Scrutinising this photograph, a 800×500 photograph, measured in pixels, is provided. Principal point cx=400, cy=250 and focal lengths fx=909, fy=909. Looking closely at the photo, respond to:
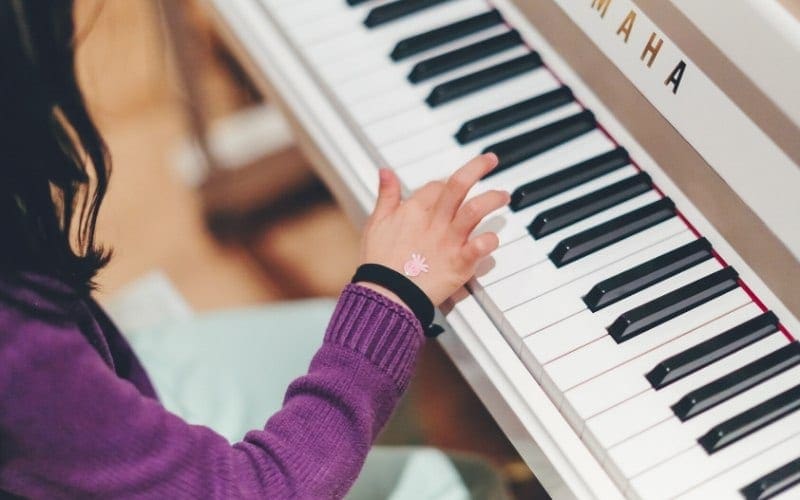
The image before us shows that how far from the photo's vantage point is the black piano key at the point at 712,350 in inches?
34.1

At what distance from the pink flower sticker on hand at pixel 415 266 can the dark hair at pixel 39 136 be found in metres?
0.33

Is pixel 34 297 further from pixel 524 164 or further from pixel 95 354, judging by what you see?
pixel 524 164

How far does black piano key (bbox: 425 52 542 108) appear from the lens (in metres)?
1.10

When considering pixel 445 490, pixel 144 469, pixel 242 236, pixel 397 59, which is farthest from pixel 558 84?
pixel 242 236

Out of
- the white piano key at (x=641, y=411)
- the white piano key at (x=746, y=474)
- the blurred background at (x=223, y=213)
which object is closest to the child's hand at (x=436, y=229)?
the white piano key at (x=641, y=411)

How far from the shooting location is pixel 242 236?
200 centimetres

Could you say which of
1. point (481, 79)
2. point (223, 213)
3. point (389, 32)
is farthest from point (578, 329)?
point (223, 213)

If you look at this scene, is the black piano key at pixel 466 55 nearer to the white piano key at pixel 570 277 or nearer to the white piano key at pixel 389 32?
the white piano key at pixel 389 32

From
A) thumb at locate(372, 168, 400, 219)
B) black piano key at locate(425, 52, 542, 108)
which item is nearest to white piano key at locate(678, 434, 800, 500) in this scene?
thumb at locate(372, 168, 400, 219)

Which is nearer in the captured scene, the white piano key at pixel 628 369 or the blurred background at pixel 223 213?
the white piano key at pixel 628 369

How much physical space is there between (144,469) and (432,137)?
1.71ft

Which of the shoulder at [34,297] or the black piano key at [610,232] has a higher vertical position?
the shoulder at [34,297]

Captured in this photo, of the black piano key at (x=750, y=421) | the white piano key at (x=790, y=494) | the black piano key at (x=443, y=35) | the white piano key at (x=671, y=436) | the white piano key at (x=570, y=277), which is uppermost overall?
the black piano key at (x=443, y=35)

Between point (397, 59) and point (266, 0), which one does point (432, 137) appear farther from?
point (266, 0)
